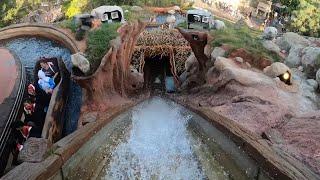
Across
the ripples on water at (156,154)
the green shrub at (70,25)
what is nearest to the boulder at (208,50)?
the ripples on water at (156,154)

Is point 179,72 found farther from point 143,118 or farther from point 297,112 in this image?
point 297,112

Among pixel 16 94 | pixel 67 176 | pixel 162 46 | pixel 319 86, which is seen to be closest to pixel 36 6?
pixel 162 46

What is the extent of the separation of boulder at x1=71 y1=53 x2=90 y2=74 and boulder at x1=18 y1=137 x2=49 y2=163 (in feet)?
17.3

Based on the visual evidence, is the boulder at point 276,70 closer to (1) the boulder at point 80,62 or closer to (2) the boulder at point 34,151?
(1) the boulder at point 80,62

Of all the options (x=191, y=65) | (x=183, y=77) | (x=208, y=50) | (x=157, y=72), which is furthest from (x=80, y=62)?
(x=157, y=72)

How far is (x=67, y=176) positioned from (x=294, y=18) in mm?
21622

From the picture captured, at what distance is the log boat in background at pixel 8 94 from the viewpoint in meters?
9.66

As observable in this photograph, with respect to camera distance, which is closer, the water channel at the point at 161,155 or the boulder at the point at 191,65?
the water channel at the point at 161,155

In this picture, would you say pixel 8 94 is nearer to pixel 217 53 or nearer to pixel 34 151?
pixel 34 151

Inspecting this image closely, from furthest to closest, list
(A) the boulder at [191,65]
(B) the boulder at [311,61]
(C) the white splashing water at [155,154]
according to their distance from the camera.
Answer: (A) the boulder at [191,65] → (B) the boulder at [311,61] → (C) the white splashing water at [155,154]

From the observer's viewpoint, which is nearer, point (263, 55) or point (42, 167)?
point (42, 167)

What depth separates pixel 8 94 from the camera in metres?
11.7

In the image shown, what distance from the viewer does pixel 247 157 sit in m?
8.09

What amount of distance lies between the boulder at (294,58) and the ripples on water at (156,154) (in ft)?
21.0
